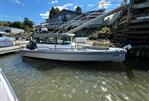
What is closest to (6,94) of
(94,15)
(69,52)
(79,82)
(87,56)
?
(79,82)

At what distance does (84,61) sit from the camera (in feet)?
36.4

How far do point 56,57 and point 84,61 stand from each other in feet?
7.08

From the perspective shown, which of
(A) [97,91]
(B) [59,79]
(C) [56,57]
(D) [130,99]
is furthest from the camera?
(C) [56,57]

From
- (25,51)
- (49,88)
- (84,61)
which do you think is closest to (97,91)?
(49,88)

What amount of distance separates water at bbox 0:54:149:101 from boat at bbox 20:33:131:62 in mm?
562

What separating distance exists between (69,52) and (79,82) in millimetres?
3568

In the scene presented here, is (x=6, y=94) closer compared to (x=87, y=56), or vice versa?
(x=6, y=94)

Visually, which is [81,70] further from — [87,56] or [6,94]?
[6,94]

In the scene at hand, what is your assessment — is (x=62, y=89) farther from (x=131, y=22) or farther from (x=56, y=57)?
(x=131, y=22)

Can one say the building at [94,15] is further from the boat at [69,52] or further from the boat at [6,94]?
the boat at [6,94]

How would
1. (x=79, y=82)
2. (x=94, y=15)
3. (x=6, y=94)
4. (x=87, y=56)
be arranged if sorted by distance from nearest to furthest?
1. (x=6, y=94)
2. (x=79, y=82)
3. (x=87, y=56)
4. (x=94, y=15)

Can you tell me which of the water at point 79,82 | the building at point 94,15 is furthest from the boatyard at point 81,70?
the building at point 94,15

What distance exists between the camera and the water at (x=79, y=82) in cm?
638

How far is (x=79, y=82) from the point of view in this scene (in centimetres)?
796
